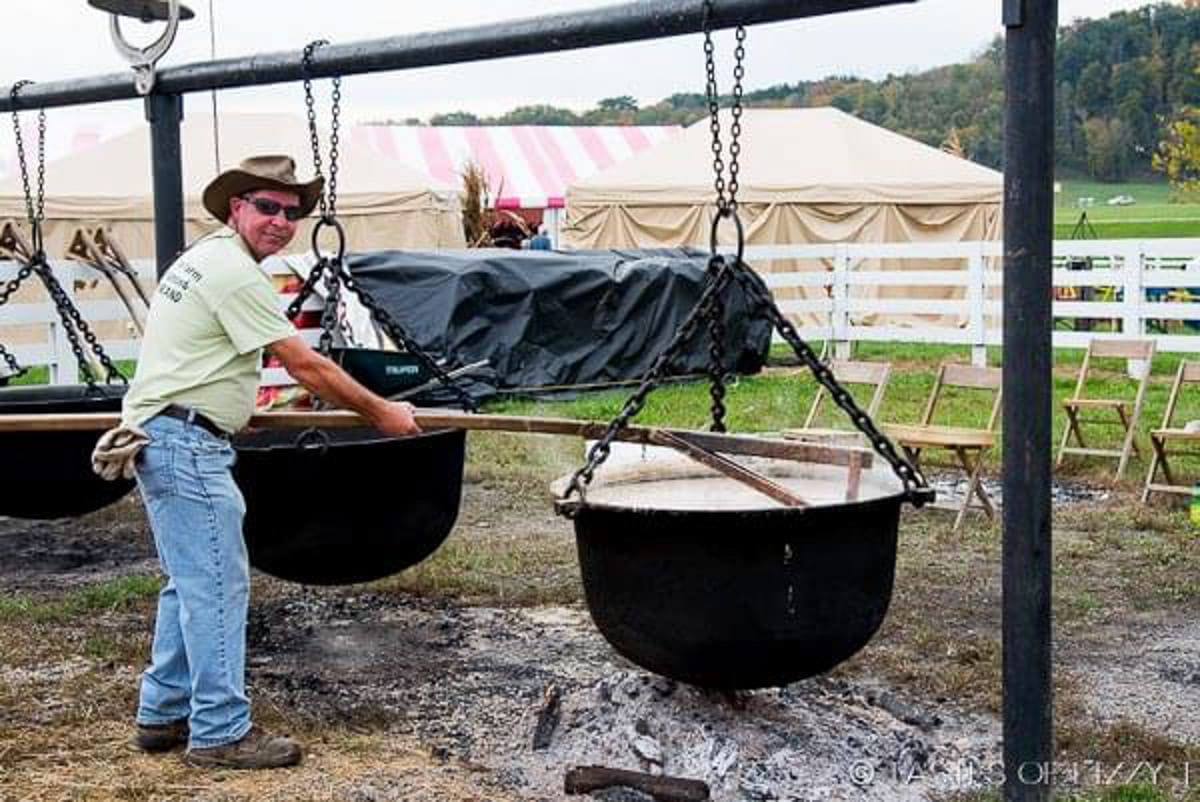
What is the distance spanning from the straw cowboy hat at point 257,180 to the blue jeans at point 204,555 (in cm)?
74

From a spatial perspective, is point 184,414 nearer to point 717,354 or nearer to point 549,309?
point 717,354

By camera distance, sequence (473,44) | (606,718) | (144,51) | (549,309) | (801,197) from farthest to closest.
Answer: (801,197), (549,309), (144,51), (473,44), (606,718)

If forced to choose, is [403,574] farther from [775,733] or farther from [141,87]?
[775,733]

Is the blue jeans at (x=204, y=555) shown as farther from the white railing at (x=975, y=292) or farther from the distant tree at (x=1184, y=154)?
the distant tree at (x=1184, y=154)

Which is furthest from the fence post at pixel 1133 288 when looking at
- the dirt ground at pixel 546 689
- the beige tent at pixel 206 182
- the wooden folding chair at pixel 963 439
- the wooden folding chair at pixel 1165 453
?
the beige tent at pixel 206 182

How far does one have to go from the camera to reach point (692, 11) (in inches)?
182

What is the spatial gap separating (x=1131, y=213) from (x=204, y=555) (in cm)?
6900

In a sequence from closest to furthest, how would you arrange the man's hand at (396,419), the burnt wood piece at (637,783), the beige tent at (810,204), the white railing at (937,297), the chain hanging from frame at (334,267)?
the burnt wood piece at (637,783) → the man's hand at (396,419) → the chain hanging from frame at (334,267) → the white railing at (937,297) → the beige tent at (810,204)

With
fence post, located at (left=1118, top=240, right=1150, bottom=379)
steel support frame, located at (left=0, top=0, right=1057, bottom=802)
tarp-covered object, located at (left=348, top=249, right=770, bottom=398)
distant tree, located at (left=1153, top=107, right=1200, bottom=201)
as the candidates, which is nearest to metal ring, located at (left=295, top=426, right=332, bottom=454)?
steel support frame, located at (left=0, top=0, right=1057, bottom=802)

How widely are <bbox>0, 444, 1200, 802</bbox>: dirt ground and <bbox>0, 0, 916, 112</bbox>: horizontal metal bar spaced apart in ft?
6.91

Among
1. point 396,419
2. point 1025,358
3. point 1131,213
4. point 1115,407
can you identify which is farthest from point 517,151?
point 1131,213

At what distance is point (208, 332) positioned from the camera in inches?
185

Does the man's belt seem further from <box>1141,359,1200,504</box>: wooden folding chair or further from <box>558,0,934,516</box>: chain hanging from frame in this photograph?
<box>1141,359,1200,504</box>: wooden folding chair

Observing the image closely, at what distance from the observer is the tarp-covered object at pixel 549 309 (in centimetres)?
1321
